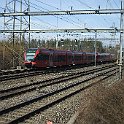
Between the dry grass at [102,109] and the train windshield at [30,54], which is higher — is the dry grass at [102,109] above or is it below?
below

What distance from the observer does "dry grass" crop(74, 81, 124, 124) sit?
30.5ft

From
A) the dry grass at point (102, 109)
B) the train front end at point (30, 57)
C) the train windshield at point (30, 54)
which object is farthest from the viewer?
the train windshield at point (30, 54)

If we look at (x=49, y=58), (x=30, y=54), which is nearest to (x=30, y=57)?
(x=30, y=54)

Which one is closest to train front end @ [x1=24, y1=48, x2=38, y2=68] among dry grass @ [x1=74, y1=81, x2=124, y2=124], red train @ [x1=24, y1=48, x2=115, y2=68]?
red train @ [x1=24, y1=48, x2=115, y2=68]

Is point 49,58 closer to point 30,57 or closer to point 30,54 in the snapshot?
point 30,54

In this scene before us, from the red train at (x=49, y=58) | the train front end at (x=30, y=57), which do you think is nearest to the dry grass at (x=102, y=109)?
the train front end at (x=30, y=57)

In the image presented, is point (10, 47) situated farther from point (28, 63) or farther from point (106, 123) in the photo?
point (106, 123)

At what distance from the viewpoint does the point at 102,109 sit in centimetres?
1025

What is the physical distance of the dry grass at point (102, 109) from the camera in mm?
9309

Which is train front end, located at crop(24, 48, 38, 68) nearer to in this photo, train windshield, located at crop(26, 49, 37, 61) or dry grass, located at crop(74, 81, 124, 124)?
train windshield, located at crop(26, 49, 37, 61)

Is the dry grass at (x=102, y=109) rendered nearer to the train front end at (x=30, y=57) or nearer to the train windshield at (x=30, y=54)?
the train front end at (x=30, y=57)

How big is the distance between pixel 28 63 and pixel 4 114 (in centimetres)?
2524

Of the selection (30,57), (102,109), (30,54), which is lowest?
(102,109)

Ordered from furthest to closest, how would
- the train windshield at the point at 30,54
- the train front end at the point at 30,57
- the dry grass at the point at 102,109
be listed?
the train windshield at the point at 30,54, the train front end at the point at 30,57, the dry grass at the point at 102,109
